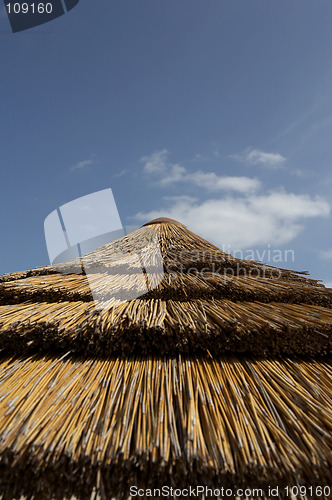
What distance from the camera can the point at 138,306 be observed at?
165 cm

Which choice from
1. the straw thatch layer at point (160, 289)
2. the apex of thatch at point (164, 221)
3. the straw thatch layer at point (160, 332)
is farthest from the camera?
the apex of thatch at point (164, 221)

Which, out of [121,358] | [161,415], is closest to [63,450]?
[161,415]

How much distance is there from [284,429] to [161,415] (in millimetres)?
524

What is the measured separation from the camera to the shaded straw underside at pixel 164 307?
146 centimetres

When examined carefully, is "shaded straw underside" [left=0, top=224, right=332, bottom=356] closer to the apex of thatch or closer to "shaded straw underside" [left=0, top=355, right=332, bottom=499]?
"shaded straw underside" [left=0, top=355, right=332, bottom=499]

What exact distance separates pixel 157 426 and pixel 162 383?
0.21 metres

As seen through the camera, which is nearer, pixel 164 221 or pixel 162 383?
pixel 162 383

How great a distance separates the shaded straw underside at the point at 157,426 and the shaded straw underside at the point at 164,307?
4.9 inches

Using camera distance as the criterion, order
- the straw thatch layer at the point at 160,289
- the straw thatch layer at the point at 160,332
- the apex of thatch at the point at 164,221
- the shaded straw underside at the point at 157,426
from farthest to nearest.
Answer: the apex of thatch at the point at 164,221
the straw thatch layer at the point at 160,289
the straw thatch layer at the point at 160,332
the shaded straw underside at the point at 157,426

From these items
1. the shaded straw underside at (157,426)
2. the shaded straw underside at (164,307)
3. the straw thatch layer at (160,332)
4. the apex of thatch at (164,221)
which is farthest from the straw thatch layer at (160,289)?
the apex of thatch at (164,221)

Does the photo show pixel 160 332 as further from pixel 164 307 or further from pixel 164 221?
pixel 164 221

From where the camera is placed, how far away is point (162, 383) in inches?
52.7

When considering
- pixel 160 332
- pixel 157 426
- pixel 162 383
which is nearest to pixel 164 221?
pixel 160 332

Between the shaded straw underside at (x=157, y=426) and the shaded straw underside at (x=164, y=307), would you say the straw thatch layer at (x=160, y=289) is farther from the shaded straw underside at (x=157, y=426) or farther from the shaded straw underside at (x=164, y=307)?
the shaded straw underside at (x=157, y=426)
